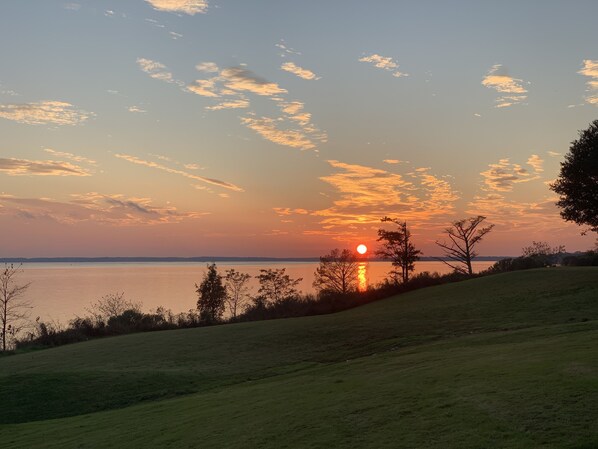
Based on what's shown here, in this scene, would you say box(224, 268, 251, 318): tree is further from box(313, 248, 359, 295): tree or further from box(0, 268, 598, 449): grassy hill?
box(0, 268, 598, 449): grassy hill

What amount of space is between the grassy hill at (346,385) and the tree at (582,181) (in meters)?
9.48

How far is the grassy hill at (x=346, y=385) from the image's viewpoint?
10.8m

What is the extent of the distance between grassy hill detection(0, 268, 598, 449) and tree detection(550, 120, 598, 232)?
9.48 meters

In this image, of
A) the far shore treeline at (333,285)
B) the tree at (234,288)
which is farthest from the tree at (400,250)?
the tree at (234,288)

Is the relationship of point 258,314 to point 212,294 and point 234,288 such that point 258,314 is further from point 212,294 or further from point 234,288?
point 234,288

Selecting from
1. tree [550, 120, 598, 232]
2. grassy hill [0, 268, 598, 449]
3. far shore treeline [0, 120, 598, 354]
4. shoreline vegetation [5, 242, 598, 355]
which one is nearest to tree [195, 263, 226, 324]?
far shore treeline [0, 120, 598, 354]

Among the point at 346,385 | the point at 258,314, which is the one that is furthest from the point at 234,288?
the point at 346,385

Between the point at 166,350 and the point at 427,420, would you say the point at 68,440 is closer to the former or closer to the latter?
the point at 427,420

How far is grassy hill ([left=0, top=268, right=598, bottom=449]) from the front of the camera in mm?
10836

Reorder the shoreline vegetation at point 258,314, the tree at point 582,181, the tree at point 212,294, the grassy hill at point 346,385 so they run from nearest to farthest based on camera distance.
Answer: the grassy hill at point 346,385, the tree at point 582,181, the shoreline vegetation at point 258,314, the tree at point 212,294

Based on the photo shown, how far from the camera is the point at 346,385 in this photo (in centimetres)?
1775

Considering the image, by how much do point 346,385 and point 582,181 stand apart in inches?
1683

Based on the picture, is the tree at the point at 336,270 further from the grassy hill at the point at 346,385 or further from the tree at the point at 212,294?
the grassy hill at the point at 346,385

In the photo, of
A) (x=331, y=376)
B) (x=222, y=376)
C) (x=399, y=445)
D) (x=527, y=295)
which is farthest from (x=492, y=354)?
(x=527, y=295)
